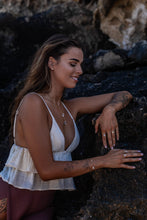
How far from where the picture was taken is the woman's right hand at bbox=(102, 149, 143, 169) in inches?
73.5

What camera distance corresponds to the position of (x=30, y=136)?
1928mm

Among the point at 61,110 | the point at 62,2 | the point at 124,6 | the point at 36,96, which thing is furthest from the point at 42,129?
the point at 62,2

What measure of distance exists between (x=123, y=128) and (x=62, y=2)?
12.3ft

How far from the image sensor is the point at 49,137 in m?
1.97

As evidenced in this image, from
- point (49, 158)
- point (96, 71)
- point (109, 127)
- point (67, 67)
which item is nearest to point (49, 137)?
point (49, 158)

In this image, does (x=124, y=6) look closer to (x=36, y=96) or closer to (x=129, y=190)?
(x=36, y=96)

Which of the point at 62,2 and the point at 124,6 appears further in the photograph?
the point at 62,2

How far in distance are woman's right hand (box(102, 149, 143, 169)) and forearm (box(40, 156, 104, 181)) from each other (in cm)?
5

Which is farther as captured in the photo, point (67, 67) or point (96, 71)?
point (96, 71)

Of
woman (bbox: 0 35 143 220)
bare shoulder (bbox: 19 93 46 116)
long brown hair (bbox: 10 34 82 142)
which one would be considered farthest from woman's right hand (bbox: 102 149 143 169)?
long brown hair (bbox: 10 34 82 142)

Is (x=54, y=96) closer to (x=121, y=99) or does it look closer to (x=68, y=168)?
(x=121, y=99)

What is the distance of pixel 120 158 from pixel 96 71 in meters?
2.08

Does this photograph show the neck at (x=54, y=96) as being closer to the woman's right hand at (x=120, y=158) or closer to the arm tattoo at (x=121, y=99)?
the arm tattoo at (x=121, y=99)

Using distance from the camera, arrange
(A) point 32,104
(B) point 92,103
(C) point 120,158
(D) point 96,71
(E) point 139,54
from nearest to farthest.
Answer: (C) point 120,158 < (A) point 32,104 < (B) point 92,103 < (E) point 139,54 < (D) point 96,71
